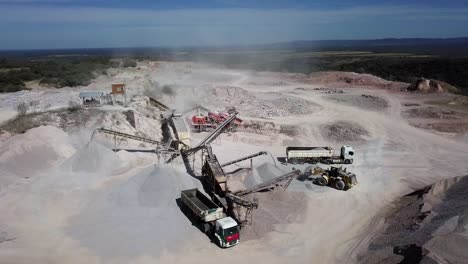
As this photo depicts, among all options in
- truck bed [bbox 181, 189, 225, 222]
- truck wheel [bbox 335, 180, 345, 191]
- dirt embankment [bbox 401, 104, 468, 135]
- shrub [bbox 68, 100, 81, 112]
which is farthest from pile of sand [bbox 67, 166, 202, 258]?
dirt embankment [bbox 401, 104, 468, 135]

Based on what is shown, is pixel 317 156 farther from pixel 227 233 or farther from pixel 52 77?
pixel 52 77

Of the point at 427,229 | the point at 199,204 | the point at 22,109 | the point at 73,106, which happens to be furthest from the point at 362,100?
the point at 22,109

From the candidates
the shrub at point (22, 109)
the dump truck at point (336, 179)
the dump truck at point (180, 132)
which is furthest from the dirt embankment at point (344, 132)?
the shrub at point (22, 109)

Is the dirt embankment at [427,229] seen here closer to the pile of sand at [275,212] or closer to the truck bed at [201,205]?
the pile of sand at [275,212]

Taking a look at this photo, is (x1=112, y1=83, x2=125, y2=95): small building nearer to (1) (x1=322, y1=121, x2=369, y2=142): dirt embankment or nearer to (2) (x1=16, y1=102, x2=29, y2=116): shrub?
(2) (x1=16, y1=102, x2=29, y2=116): shrub

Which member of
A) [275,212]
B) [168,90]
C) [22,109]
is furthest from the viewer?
[168,90]

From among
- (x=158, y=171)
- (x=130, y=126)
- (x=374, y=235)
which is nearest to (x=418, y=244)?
(x=374, y=235)
